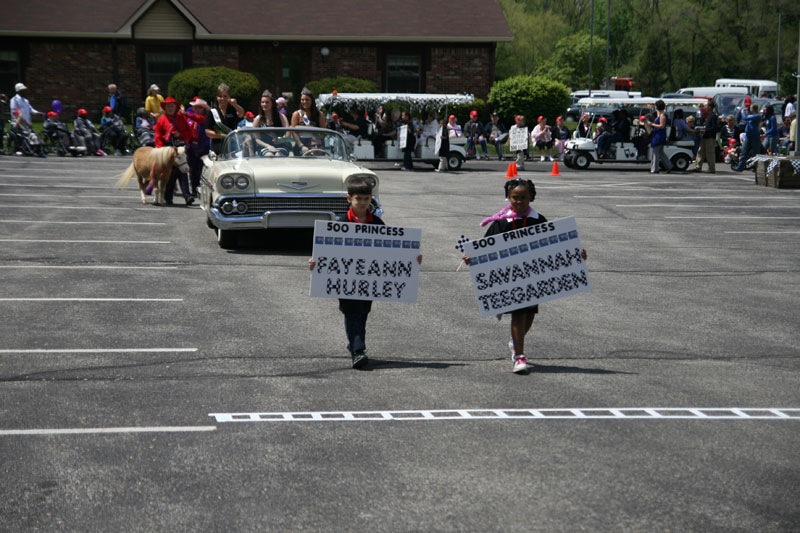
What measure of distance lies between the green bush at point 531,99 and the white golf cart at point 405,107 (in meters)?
6.38

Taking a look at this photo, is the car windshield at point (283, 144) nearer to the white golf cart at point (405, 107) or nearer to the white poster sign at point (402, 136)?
the white poster sign at point (402, 136)

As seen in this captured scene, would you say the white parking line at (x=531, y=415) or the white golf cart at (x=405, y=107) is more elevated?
the white golf cart at (x=405, y=107)

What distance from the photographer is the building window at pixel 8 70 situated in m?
42.1

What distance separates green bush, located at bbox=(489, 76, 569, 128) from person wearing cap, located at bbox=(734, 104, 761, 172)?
10.2 metres

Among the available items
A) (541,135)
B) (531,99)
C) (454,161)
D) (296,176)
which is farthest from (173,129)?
(531,99)

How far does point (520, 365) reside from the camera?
758 cm

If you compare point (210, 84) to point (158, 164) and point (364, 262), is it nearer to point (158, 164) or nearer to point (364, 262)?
point (158, 164)

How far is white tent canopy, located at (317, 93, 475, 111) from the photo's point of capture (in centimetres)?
3116

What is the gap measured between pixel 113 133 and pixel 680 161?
1697 centimetres

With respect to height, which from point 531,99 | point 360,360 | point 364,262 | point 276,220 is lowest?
point 360,360

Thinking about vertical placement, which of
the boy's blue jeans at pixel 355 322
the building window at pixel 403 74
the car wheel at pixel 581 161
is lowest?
the boy's blue jeans at pixel 355 322

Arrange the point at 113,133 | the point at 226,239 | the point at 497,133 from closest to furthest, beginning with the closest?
1. the point at 226,239
2. the point at 113,133
3. the point at 497,133

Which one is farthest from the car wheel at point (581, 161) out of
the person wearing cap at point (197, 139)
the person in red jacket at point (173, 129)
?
the person in red jacket at point (173, 129)

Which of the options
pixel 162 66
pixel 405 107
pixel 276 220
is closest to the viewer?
pixel 276 220
